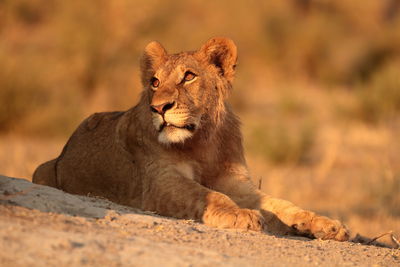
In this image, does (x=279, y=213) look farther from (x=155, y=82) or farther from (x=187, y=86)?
(x=155, y=82)

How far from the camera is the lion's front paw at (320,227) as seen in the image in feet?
16.3

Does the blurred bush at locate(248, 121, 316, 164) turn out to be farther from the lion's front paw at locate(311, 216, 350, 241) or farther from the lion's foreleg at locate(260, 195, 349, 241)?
the lion's front paw at locate(311, 216, 350, 241)

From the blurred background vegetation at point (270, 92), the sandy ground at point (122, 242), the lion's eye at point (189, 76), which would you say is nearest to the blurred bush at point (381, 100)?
the blurred background vegetation at point (270, 92)

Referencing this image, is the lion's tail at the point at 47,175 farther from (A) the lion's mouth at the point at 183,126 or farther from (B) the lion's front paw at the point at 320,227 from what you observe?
(B) the lion's front paw at the point at 320,227

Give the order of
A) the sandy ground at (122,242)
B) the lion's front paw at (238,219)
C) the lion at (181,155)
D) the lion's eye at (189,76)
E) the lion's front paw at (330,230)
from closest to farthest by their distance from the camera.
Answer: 1. the sandy ground at (122,242)
2. the lion's front paw at (238,219)
3. the lion's front paw at (330,230)
4. the lion at (181,155)
5. the lion's eye at (189,76)

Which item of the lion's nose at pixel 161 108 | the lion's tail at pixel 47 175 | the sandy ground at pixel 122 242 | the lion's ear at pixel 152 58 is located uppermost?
the lion's ear at pixel 152 58

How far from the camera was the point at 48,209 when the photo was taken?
13.0 feet

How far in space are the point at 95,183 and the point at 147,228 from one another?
2.28 meters

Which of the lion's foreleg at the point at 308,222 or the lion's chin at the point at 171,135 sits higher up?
the lion's chin at the point at 171,135

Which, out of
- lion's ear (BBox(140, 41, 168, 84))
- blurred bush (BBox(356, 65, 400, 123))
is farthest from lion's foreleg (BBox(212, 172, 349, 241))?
blurred bush (BBox(356, 65, 400, 123))

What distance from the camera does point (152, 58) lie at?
6195 mm

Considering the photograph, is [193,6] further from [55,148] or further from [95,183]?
[95,183]

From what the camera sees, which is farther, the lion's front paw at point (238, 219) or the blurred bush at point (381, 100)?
the blurred bush at point (381, 100)

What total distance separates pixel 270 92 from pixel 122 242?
20249 mm
